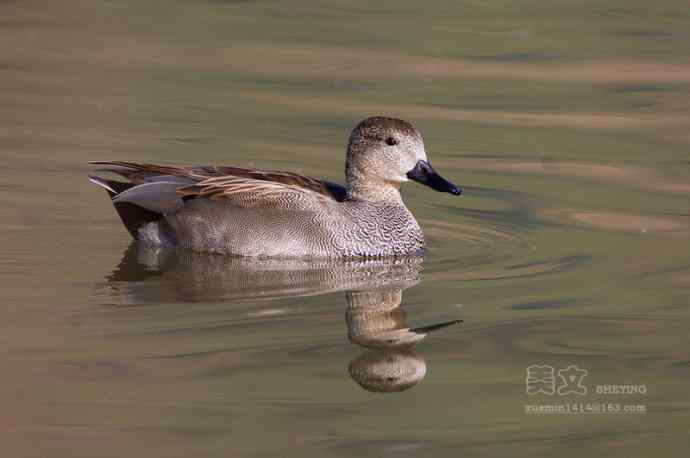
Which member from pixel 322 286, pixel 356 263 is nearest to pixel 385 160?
pixel 356 263

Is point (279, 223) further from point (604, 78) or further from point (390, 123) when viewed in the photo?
point (604, 78)

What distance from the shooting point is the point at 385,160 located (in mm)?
11180

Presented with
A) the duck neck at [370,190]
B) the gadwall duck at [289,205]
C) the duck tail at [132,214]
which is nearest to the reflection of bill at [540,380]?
the gadwall duck at [289,205]

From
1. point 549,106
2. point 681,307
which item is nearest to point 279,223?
point 681,307

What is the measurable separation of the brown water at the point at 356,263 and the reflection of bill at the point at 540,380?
0.04 meters

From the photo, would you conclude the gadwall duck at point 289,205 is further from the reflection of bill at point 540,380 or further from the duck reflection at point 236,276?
the reflection of bill at point 540,380

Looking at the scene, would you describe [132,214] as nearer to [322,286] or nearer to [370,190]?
[370,190]

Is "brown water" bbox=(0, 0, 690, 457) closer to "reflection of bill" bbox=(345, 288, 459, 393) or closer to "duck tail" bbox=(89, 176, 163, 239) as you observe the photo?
"reflection of bill" bbox=(345, 288, 459, 393)

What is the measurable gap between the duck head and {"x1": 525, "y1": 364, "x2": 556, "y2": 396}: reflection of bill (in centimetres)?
279

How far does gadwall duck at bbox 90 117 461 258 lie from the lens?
10.8 m

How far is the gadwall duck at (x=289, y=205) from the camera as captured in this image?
35.5 ft

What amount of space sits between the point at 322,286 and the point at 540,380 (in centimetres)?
224

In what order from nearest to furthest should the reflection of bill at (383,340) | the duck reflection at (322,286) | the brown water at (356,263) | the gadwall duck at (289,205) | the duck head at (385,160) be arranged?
1. the brown water at (356,263)
2. the reflection of bill at (383,340)
3. the duck reflection at (322,286)
4. the gadwall duck at (289,205)
5. the duck head at (385,160)

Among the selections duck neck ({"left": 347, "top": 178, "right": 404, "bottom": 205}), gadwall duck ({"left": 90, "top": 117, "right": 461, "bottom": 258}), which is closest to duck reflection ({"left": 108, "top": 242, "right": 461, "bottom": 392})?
gadwall duck ({"left": 90, "top": 117, "right": 461, "bottom": 258})
